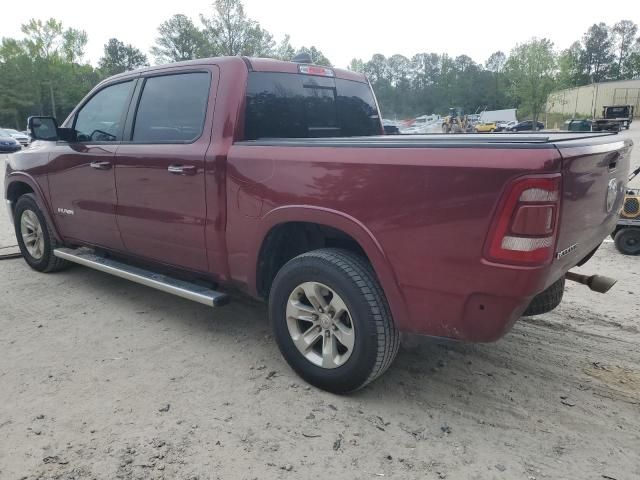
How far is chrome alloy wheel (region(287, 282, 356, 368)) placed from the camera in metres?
2.81

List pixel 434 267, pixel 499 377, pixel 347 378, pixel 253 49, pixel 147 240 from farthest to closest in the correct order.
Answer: pixel 253 49
pixel 147 240
pixel 499 377
pixel 347 378
pixel 434 267

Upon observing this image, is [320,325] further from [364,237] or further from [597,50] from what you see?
[597,50]

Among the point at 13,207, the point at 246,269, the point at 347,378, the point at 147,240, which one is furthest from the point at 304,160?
the point at 13,207

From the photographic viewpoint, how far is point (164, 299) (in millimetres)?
4547

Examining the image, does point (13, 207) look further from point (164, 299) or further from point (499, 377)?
point (499, 377)

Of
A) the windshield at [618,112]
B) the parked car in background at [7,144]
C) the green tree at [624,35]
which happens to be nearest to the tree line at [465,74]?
the green tree at [624,35]

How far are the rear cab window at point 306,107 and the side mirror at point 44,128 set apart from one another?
2.16 metres

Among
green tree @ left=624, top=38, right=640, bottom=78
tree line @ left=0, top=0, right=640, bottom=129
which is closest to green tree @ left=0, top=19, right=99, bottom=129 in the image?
tree line @ left=0, top=0, right=640, bottom=129

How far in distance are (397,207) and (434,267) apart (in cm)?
34

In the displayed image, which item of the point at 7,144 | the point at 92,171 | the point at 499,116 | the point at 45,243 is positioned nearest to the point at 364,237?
the point at 92,171

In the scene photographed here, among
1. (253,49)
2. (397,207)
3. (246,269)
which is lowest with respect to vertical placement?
(246,269)

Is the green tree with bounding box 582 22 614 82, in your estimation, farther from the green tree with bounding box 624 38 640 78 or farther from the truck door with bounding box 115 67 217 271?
the truck door with bounding box 115 67 217 271

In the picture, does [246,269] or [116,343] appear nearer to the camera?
[246,269]

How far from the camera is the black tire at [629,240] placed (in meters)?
5.62
